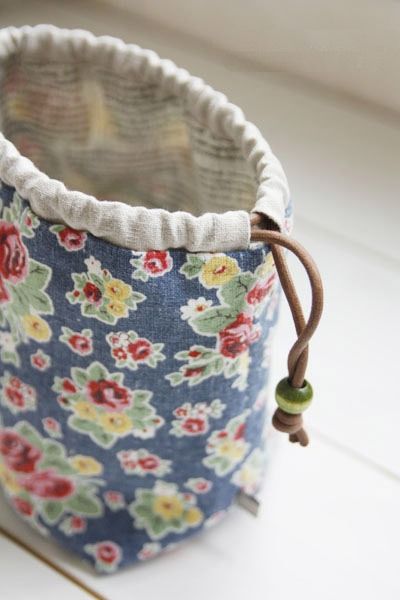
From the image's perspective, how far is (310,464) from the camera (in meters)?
0.77

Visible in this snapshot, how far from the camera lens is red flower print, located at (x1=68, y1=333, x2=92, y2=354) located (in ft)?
1.94

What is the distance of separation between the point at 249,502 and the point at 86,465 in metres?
0.15

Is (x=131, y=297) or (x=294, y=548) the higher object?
(x=131, y=297)

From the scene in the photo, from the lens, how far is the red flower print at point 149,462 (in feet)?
2.18

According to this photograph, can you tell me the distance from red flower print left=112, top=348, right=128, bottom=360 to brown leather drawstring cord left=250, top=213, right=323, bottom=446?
4.3 inches

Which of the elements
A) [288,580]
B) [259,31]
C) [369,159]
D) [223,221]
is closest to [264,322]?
[223,221]

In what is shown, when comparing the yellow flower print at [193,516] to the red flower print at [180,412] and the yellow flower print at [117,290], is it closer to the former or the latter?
the red flower print at [180,412]

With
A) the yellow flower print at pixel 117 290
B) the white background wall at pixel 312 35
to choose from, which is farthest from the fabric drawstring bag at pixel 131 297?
the white background wall at pixel 312 35

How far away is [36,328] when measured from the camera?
0.62 m

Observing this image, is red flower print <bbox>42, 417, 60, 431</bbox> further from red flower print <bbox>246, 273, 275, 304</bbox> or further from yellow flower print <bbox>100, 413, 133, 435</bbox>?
red flower print <bbox>246, 273, 275, 304</bbox>

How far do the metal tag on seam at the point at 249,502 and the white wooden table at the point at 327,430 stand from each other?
0.01 metres

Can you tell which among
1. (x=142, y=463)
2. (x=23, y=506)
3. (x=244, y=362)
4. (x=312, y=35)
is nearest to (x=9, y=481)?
(x=23, y=506)

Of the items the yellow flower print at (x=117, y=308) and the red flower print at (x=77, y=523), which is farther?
the red flower print at (x=77, y=523)

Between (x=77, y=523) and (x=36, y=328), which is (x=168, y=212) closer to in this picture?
(x=36, y=328)
